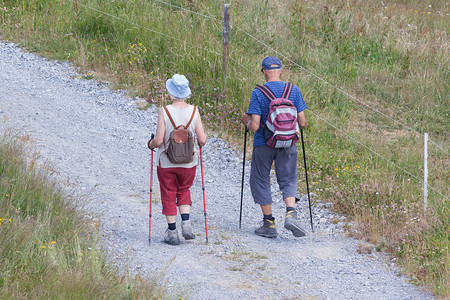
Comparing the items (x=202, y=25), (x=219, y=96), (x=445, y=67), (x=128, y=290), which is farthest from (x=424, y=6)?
(x=128, y=290)

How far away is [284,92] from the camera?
558cm

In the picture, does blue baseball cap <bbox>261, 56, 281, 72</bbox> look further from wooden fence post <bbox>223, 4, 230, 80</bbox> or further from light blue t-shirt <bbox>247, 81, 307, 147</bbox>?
wooden fence post <bbox>223, 4, 230, 80</bbox>

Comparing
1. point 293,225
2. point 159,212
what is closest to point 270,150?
point 293,225

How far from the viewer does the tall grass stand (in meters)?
3.82

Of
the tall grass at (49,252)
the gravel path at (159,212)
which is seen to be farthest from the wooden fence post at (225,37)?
the tall grass at (49,252)

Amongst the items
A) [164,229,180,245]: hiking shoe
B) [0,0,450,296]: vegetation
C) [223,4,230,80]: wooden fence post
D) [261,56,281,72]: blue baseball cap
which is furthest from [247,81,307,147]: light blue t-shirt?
[223,4,230,80]: wooden fence post

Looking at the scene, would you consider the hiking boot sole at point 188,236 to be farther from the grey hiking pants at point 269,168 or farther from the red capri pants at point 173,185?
the grey hiking pants at point 269,168

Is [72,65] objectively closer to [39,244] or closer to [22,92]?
[22,92]

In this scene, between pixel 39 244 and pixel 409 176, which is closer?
pixel 39 244

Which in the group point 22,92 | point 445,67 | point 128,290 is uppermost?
point 445,67

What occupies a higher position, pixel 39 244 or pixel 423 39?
pixel 423 39

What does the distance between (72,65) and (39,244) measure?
6588 mm

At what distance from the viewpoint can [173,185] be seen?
5523 millimetres

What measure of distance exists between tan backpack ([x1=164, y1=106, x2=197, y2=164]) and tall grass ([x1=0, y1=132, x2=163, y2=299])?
1006 mm
